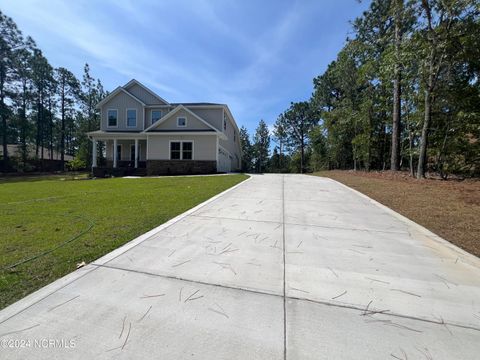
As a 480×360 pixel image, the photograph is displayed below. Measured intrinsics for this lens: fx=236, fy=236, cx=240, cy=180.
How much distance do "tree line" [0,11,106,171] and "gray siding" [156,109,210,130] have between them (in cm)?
1227

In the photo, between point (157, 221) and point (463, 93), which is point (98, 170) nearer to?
point (157, 221)

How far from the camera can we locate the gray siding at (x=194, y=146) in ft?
62.8

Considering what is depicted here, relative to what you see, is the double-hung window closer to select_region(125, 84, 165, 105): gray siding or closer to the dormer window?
the dormer window

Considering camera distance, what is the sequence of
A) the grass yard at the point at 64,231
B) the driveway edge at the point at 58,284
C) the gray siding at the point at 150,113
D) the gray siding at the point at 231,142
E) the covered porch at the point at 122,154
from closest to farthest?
the driveway edge at the point at 58,284, the grass yard at the point at 64,231, the covered porch at the point at 122,154, the gray siding at the point at 150,113, the gray siding at the point at 231,142

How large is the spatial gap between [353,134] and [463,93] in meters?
12.1

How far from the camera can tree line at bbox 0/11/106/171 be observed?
28609mm

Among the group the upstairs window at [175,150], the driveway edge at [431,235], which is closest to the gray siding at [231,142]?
the upstairs window at [175,150]

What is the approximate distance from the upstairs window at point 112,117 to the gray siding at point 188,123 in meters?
6.23

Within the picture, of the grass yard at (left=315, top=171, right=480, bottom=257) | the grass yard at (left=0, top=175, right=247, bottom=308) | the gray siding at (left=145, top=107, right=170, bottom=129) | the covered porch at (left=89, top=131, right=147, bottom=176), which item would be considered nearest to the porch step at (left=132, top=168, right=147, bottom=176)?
the covered porch at (left=89, top=131, right=147, bottom=176)

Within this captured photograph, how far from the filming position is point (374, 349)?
1.72m

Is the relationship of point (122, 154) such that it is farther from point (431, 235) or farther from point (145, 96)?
point (431, 235)

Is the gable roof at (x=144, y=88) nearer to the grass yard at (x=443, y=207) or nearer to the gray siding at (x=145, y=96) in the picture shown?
the gray siding at (x=145, y=96)

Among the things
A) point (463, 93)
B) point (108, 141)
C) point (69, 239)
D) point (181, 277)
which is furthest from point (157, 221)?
point (108, 141)

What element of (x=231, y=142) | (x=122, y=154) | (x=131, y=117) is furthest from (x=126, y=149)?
(x=231, y=142)
